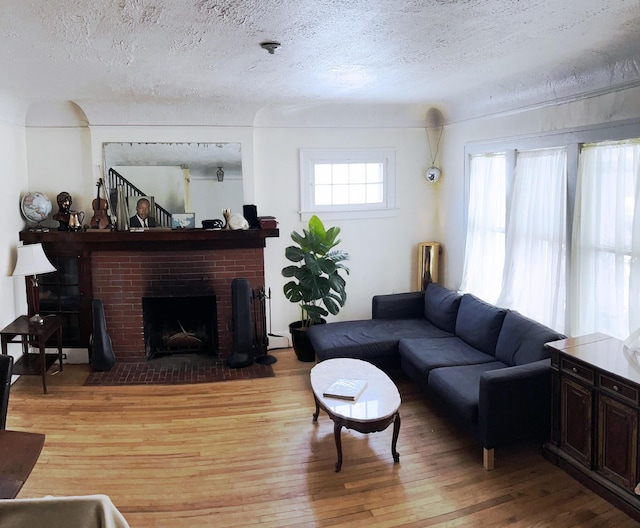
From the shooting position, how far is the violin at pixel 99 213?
5.27m

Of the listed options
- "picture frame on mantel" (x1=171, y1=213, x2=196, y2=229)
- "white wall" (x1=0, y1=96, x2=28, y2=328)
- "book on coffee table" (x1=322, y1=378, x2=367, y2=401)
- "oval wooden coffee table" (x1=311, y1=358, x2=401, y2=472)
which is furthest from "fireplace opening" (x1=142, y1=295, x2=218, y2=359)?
"book on coffee table" (x1=322, y1=378, x2=367, y2=401)

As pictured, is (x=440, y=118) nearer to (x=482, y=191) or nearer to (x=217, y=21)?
(x=482, y=191)

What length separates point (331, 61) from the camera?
348cm

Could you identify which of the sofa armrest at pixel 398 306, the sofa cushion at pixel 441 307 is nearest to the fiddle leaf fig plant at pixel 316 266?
the sofa armrest at pixel 398 306

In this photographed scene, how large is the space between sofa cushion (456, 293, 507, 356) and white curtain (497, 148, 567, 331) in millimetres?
269

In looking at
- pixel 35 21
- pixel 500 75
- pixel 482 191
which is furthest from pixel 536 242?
pixel 35 21

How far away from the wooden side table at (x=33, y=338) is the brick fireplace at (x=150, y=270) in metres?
0.39

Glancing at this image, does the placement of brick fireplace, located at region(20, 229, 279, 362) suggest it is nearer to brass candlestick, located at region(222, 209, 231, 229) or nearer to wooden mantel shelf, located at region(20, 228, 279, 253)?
wooden mantel shelf, located at region(20, 228, 279, 253)

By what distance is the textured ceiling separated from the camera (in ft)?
8.13

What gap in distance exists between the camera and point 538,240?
4348 mm

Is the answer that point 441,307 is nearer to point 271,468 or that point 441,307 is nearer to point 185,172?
point 271,468

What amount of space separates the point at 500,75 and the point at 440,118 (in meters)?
1.85

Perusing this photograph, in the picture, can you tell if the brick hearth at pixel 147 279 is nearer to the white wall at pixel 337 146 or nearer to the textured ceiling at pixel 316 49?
the white wall at pixel 337 146

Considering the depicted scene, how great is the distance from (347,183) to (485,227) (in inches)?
62.6
